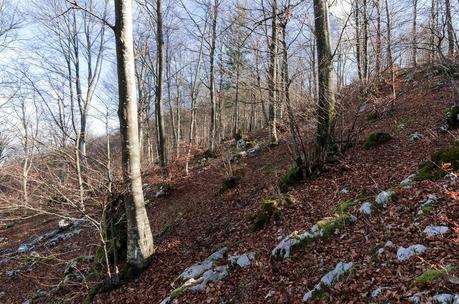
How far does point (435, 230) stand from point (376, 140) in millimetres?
4452

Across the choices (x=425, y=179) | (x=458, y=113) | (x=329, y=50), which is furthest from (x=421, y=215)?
(x=458, y=113)

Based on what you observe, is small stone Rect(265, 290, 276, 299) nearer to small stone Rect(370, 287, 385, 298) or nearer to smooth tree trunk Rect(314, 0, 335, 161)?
small stone Rect(370, 287, 385, 298)

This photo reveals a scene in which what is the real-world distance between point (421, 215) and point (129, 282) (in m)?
4.77

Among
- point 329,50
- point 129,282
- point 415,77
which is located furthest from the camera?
point 415,77

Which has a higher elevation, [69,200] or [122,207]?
[69,200]

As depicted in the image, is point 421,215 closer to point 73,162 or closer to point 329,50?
point 329,50

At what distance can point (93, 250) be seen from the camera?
8500 millimetres

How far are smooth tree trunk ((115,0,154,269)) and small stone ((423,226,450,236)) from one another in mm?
4311

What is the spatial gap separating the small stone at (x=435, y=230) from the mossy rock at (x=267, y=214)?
8.36ft

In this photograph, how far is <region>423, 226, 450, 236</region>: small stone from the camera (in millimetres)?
3659

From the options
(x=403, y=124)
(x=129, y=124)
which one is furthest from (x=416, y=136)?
(x=129, y=124)

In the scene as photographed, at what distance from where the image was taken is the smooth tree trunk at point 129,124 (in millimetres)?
5281

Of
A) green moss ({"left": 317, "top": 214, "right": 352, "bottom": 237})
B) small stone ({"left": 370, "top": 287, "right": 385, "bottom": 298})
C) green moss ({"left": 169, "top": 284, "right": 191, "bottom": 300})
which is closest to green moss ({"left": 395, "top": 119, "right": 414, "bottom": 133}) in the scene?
green moss ({"left": 317, "top": 214, "right": 352, "bottom": 237})

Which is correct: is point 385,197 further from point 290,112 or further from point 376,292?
point 290,112
